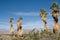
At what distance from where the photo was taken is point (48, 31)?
13484 mm

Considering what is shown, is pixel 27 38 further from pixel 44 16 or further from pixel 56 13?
pixel 44 16

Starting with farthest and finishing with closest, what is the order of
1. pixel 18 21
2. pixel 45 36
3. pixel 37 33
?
pixel 18 21 < pixel 45 36 < pixel 37 33

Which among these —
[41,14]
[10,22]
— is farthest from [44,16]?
[10,22]

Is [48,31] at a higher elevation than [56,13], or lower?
lower

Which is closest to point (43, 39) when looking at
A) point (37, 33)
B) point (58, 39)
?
point (37, 33)

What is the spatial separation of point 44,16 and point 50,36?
184ft

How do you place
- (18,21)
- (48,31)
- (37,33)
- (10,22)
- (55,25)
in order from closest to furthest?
(37,33)
(48,31)
(55,25)
(18,21)
(10,22)

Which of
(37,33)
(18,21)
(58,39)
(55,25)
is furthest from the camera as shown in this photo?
(18,21)

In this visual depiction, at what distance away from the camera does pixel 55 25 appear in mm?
46500

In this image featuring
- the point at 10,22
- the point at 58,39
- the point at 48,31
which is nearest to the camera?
the point at 58,39

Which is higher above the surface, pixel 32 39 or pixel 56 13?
pixel 56 13

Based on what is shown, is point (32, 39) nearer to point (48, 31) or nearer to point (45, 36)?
point (45, 36)

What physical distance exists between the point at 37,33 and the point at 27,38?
673 mm

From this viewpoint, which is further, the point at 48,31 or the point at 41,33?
the point at 48,31
